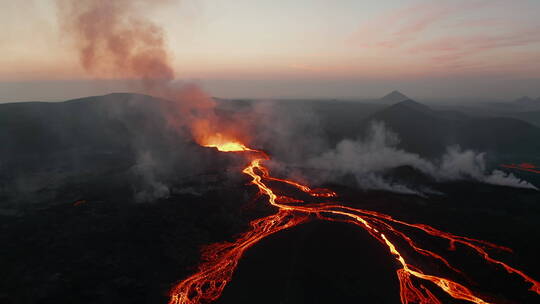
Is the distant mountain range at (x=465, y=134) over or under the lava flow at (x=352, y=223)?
over

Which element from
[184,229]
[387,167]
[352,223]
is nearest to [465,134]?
[387,167]

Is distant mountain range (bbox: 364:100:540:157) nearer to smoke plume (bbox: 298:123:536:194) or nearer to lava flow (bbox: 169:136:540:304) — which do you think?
smoke plume (bbox: 298:123:536:194)

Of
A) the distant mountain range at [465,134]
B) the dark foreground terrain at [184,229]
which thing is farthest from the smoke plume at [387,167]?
the distant mountain range at [465,134]

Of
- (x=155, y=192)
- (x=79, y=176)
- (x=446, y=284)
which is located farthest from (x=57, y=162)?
(x=446, y=284)

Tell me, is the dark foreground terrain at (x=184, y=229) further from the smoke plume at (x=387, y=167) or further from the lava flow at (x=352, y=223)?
the smoke plume at (x=387, y=167)

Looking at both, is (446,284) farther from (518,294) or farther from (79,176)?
(79,176)

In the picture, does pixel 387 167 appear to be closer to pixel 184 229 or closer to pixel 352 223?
pixel 352 223

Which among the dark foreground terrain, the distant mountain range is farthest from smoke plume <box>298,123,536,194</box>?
the distant mountain range

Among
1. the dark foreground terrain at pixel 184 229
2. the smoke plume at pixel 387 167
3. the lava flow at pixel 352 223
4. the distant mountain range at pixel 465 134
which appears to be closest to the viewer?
the lava flow at pixel 352 223

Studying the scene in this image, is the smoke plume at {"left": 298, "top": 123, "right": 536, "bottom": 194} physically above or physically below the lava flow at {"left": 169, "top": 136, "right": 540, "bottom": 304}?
above
